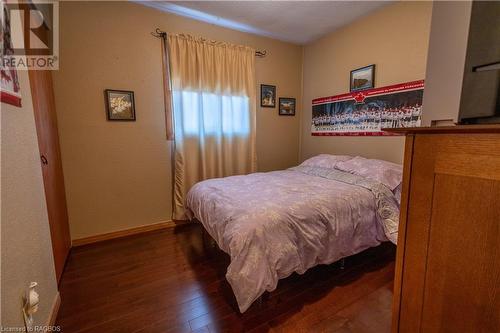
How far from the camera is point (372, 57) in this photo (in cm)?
261

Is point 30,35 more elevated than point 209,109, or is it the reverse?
point 30,35

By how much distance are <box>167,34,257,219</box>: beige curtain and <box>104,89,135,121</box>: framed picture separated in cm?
46

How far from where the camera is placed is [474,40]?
3.05ft

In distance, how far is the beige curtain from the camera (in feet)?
8.80

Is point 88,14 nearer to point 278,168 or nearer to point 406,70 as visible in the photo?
point 278,168

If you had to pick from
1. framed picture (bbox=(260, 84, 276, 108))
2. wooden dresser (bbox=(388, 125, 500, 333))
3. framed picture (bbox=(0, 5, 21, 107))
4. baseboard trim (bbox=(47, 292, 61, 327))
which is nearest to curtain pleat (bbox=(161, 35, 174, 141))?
framed picture (bbox=(260, 84, 276, 108))

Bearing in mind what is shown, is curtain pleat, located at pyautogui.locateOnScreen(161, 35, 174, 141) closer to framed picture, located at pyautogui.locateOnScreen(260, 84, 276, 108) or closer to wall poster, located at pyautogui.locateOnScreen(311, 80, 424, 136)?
framed picture, located at pyautogui.locateOnScreen(260, 84, 276, 108)

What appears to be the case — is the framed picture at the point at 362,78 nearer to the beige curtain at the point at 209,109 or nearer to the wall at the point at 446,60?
the wall at the point at 446,60

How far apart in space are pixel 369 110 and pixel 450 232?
91.2 inches

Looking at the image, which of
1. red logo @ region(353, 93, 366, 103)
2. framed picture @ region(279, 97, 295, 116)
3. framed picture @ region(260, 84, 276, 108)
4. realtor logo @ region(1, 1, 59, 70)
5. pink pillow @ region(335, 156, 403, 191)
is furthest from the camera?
framed picture @ region(279, 97, 295, 116)

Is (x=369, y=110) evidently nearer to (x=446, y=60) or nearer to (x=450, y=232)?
(x=446, y=60)

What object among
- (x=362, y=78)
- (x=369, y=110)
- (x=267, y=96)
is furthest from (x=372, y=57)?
(x=267, y=96)

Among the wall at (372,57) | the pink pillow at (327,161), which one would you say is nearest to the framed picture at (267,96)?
the wall at (372,57)

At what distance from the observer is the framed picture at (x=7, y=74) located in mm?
950
